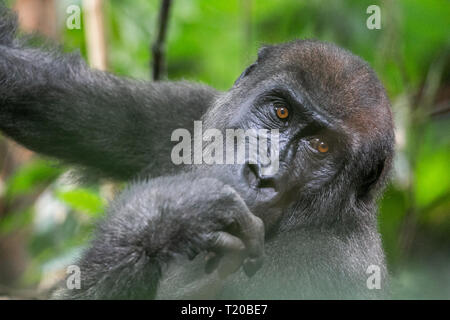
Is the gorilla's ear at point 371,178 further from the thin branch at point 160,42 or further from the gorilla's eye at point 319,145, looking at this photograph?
the thin branch at point 160,42

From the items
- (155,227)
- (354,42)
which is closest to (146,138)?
(155,227)

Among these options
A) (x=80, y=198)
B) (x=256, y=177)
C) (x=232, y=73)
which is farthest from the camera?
(x=232, y=73)

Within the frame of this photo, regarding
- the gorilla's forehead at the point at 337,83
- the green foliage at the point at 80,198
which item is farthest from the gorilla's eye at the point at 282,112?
the green foliage at the point at 80,198

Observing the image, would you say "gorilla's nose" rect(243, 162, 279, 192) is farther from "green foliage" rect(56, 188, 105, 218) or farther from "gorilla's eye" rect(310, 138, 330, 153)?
"green foliage" rect(56, 188, 105, 218)

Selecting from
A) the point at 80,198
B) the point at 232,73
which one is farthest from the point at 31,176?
the point at 232,73

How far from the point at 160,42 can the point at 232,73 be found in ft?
8.53

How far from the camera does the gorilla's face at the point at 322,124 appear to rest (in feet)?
10.9

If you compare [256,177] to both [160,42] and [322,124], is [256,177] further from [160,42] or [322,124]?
[160,42]

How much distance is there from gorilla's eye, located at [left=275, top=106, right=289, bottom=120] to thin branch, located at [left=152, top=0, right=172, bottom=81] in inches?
61.1

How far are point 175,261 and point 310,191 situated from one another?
0.96 metres

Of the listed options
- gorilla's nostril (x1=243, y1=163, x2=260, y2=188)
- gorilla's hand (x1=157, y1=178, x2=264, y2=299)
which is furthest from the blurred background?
gorilla's hand (x1=157, y1=178, x2=264, y2=299)

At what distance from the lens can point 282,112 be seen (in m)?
3.38

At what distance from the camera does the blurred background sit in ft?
17.0

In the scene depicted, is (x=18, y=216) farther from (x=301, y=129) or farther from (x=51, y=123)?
(x=301, y=129)
